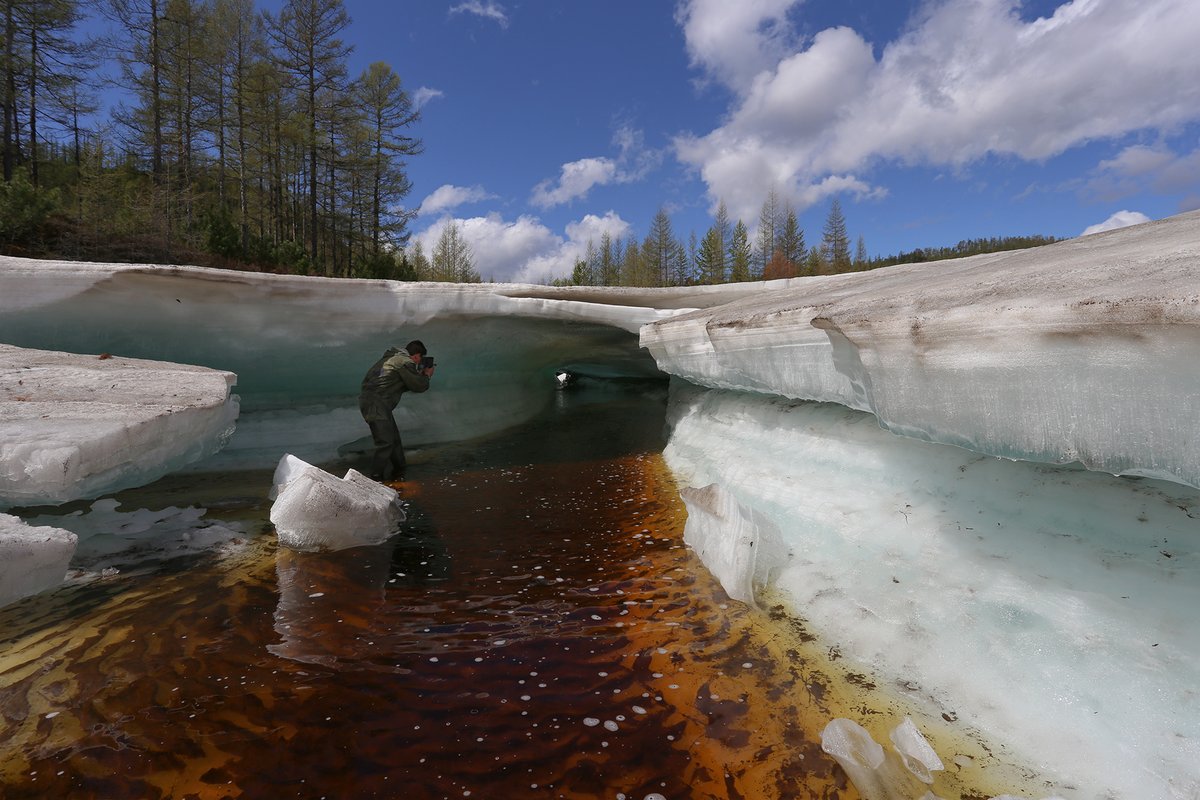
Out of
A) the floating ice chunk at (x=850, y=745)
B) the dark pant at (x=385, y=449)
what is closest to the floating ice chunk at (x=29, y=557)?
the dark pant at (x=385, y=449)

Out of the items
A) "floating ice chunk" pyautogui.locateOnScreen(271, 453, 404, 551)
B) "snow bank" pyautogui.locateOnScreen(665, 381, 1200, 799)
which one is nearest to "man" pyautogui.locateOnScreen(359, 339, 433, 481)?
"floating ice chunk" pyautogui.locateOnScreen(271, 453, 404, 551)

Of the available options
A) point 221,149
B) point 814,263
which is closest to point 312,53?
point 221,149

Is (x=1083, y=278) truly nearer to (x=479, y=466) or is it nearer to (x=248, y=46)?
(x=479, y=466)

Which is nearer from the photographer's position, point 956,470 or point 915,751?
point 915,751

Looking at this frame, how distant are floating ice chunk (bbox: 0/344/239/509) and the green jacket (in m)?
1.97

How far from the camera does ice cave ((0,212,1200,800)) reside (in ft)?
5.35

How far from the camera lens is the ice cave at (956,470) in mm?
1631

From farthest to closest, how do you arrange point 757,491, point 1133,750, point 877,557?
point 757,491, point 877,557, point 1133,750

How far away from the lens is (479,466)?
22.3ft

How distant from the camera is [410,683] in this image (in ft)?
7.29

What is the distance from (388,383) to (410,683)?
478 cm

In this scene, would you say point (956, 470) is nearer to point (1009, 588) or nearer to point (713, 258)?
point (1009, 588)

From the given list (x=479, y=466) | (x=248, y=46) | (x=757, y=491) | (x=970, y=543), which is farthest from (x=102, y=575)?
(x=248, y=46)

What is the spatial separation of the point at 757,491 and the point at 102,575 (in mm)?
4340
